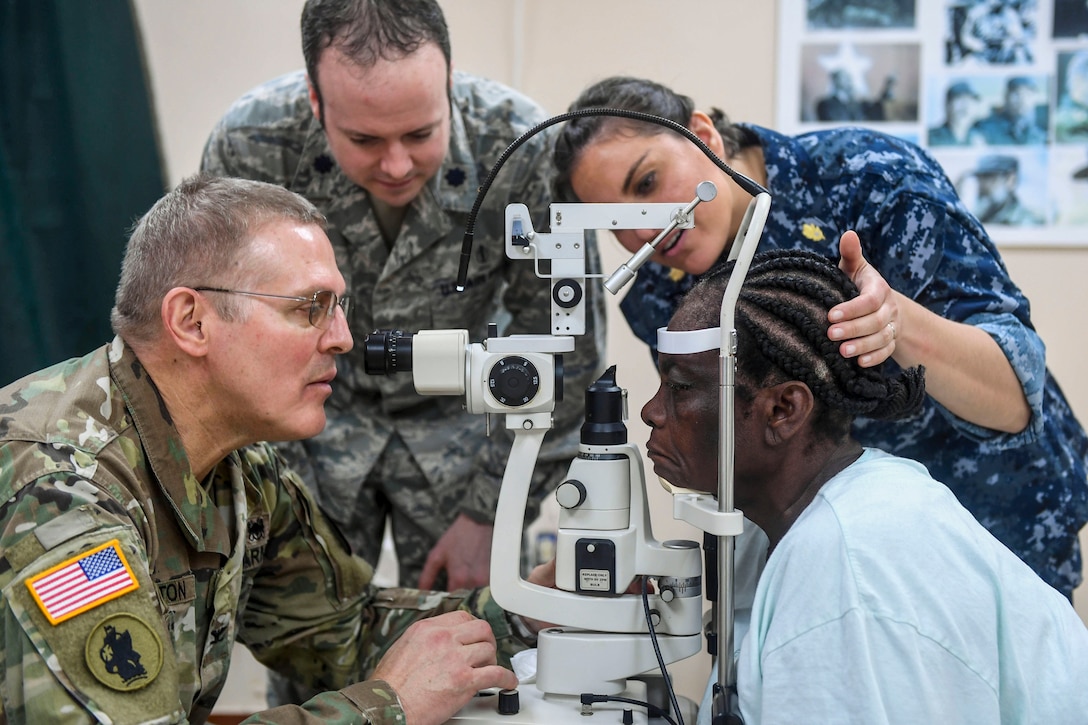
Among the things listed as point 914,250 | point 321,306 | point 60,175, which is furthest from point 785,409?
point 60,175

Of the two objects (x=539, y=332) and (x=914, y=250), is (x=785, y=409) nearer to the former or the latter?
(x=914, y=250)

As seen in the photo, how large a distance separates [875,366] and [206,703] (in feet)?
3.27

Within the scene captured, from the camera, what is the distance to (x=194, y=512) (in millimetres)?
1331

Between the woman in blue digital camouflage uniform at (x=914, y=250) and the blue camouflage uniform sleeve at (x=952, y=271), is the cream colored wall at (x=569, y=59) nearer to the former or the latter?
the woman in blue digital camouflage uniform at (x=914, y=250)

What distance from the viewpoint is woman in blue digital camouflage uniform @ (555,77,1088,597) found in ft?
5.00

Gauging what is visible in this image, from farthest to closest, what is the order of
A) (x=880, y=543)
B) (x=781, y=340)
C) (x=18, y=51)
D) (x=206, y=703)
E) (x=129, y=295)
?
(x=18, y=51), (x=206, y=703), (x=129, y=295), (x=781, y=340), (x=880, y=543)

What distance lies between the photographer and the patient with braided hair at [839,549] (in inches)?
40.0

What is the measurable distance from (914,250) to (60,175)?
166 centimetres

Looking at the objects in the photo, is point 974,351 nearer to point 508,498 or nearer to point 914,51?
point 508,498

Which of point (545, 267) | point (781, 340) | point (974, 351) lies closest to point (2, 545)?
point (545, 267)

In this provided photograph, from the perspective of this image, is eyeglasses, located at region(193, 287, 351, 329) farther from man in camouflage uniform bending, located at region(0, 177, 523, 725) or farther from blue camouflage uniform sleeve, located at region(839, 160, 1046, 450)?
blue camouflage uniform sleeve, located at region(839, 160, 1046, 450)

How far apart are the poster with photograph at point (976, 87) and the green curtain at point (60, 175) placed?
172 centimetres

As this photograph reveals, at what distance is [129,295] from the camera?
1344mm

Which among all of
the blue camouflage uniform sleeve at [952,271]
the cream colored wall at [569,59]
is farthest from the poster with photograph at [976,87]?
the blue camouflage uniform sleeve at [952,271]
